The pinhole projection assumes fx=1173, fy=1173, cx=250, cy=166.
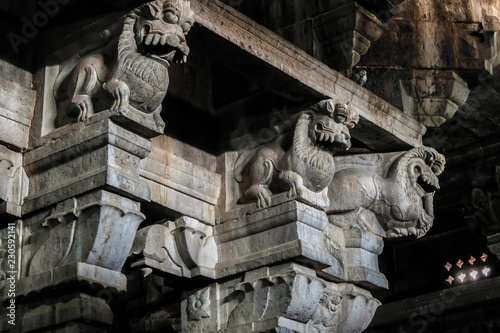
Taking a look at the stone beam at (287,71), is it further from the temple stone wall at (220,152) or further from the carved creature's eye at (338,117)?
the carved creature's eye at (338,117)

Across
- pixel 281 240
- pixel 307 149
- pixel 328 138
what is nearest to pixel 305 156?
pixel 307 149

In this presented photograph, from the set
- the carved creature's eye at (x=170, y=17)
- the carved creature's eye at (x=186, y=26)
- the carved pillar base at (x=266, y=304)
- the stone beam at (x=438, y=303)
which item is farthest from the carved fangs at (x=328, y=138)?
the stone beam at (x=438, y=303)

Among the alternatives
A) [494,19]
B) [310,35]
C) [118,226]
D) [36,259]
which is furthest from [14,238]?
[494,19]

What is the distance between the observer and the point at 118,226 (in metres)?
5.52

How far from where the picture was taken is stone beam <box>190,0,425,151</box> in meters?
5.95

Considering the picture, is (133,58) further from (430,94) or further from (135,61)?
(430,94)

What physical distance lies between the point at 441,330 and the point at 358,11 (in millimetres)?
3198

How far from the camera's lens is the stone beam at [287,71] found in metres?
5.95

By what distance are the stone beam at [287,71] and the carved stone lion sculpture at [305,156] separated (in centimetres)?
12

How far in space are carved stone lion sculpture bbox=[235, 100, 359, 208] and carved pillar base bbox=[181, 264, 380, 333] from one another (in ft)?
1.43

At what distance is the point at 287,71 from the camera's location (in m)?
6.29

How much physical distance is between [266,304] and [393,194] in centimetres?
124

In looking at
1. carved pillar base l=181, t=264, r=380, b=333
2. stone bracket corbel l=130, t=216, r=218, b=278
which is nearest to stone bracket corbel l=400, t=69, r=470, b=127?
carved pillar base l=181, t=264, r=380, b=333

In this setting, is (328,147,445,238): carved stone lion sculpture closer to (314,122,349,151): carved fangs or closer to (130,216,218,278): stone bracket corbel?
(314,122,349,151): carved fangs
